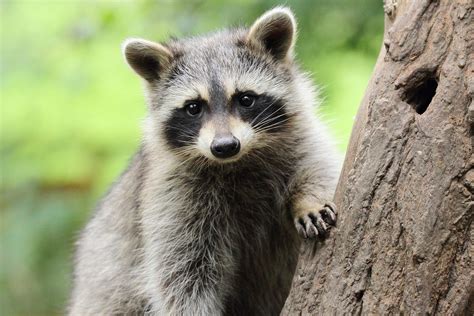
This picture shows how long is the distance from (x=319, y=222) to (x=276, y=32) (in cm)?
168

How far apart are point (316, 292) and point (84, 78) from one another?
448 cm

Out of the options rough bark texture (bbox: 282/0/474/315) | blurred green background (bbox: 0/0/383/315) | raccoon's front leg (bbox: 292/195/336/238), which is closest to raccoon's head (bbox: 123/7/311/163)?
raccoon's front leg (bbox: 292/195/336/238)

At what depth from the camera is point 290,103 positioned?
228 inches

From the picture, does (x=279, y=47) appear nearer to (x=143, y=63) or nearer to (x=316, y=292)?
(x=143, y=63)

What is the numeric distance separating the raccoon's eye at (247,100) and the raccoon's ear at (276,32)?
462mm

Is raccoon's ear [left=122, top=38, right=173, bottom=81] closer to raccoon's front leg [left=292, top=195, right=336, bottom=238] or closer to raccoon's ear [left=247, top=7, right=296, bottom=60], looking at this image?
raccoon's ear [left=247, top=7, right=296, bottom=60]

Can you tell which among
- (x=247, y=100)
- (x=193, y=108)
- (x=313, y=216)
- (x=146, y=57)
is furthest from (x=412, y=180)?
(x=146, y=57)

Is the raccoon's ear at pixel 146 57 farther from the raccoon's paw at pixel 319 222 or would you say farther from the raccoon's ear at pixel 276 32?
the raccoon's paw at pixel 319 222

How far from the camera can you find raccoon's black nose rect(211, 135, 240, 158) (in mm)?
5176

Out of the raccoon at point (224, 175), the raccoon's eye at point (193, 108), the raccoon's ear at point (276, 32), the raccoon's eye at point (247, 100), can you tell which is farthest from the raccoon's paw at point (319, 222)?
the raccoon's ear at point (276, 32)

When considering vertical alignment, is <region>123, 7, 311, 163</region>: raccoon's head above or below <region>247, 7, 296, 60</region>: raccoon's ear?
below

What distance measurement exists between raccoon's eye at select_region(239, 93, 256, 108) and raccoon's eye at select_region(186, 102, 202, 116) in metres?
0.28

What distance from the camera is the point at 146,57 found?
19.6ft

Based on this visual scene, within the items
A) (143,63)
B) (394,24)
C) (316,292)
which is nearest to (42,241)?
(143,63)
